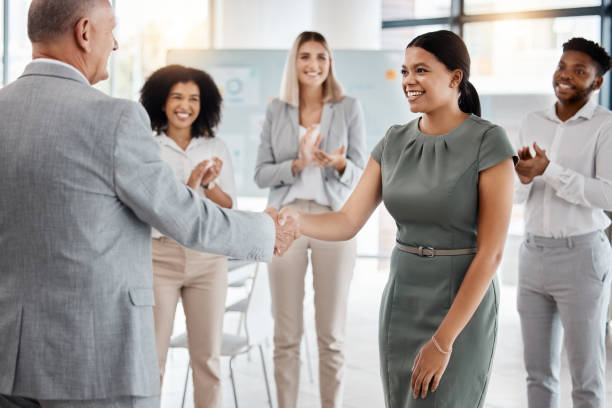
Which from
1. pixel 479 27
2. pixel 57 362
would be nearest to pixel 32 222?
pixel 57 362

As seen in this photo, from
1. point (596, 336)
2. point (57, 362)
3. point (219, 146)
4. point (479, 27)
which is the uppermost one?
point (479, 27)

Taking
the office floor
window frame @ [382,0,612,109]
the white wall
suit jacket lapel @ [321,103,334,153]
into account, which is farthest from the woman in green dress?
window frame @ [382,0,612,109]

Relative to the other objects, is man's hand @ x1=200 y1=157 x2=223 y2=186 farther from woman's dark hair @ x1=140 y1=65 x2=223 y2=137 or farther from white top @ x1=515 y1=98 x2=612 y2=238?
white top @ x1=515 y1=98 x2=612 y2=238

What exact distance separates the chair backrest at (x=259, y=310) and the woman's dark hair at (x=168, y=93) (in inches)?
31.4

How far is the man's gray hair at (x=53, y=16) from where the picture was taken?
1598 mm

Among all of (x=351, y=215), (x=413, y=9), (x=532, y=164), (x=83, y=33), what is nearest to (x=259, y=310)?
(x=351, y=215)

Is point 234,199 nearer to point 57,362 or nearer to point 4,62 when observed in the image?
point 57,362

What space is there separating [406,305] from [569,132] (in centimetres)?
131

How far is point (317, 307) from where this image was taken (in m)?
3.10

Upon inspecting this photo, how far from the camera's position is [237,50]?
6.02 meters

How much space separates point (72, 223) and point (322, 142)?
1.86m

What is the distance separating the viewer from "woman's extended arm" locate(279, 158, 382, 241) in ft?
6.95

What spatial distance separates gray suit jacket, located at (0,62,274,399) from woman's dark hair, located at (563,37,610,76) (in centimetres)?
194

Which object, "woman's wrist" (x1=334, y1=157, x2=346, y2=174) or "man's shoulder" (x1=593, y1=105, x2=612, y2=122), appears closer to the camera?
"man's shoulder" (x1=593, y1=105, x2=612, y2=122)
